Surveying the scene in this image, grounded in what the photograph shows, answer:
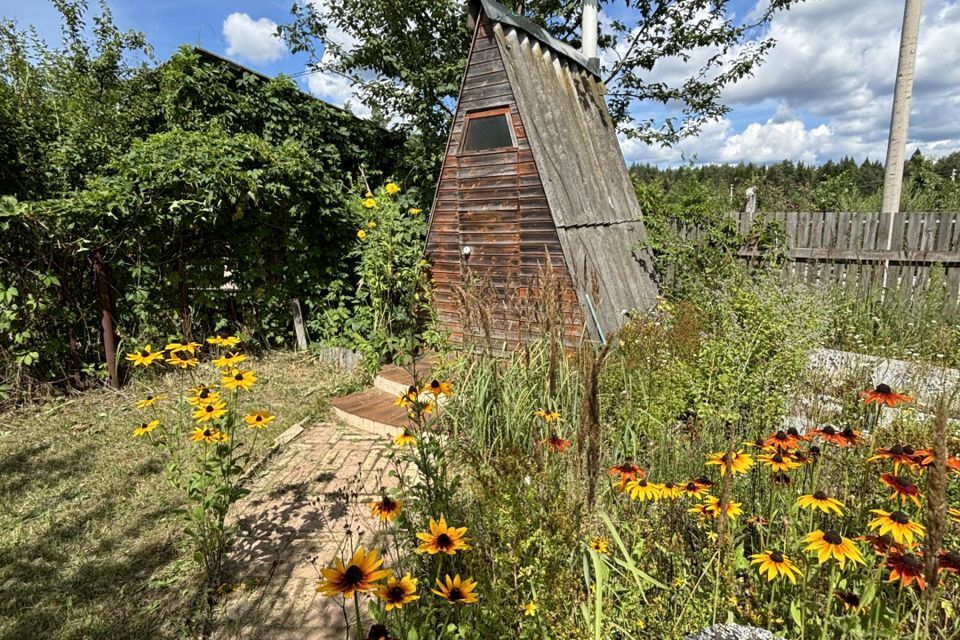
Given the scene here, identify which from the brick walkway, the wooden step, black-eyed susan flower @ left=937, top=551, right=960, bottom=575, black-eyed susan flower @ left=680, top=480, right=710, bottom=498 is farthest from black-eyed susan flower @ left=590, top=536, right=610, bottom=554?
the wooden step

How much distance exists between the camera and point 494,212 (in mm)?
5633

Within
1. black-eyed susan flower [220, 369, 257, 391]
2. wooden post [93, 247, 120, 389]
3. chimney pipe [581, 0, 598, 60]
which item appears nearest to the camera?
black-eyed susan flower [220, 369, 257, 391]

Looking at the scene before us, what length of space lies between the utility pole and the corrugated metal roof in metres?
3.81

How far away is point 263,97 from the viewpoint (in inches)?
265

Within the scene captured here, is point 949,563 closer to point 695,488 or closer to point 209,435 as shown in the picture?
point 695,488

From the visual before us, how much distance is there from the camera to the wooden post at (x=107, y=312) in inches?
202

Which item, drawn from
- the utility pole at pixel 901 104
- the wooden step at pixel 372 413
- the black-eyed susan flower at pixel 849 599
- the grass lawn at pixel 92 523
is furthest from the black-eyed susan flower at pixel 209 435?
the utility pole at pixel 901 104

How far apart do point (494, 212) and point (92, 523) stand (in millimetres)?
4498

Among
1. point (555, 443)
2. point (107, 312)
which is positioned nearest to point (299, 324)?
point (107, 312)

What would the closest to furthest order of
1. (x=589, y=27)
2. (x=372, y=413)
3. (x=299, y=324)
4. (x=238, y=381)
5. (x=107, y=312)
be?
(x=238, y=381) → (x=372, y=413) → (x=107, y=312) → (x=299, y=324) → (x=589, y=27)

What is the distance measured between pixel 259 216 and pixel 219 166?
87 cm

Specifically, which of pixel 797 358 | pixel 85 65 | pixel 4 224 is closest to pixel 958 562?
pixel 797 358

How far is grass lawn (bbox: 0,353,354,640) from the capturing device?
2369 mm

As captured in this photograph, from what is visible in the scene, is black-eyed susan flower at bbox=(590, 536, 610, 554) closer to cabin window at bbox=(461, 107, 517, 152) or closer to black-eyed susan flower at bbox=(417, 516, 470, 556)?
black-eyed susan flower at bbox=(417, 516, 470, 556)
